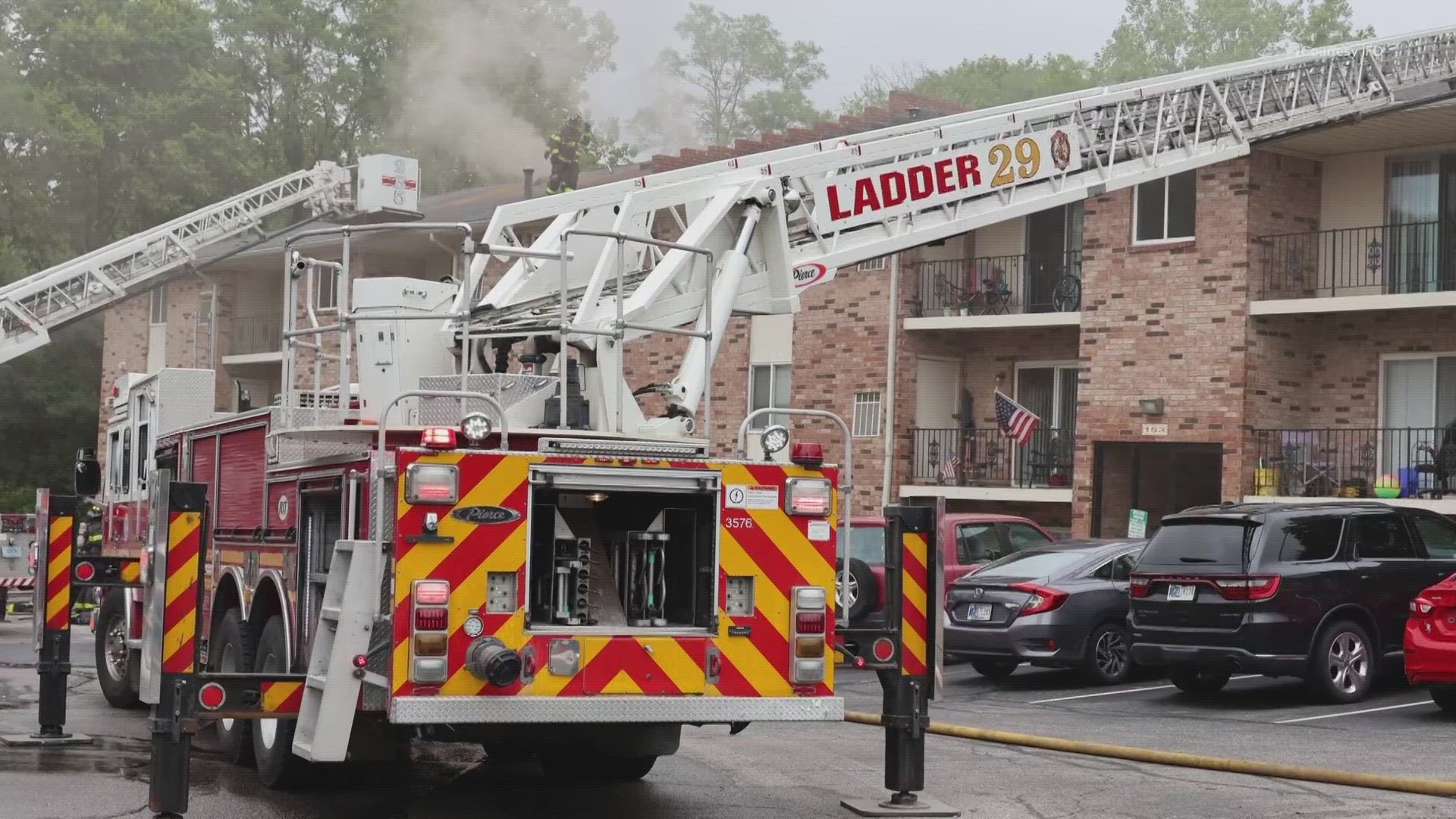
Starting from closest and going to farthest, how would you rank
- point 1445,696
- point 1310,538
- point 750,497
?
1. point 750,497
2. point 1445,696
3. point 1310,538

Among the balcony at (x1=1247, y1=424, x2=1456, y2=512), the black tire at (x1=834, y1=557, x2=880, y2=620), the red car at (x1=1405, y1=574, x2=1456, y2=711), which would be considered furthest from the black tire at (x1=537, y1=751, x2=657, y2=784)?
the balcony at (x1=1247, y1=424, x2=1456, y2=512)

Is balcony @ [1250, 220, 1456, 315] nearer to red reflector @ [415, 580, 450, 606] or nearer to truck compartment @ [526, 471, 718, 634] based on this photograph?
truck compartment @ [526, 471, 718, 634]

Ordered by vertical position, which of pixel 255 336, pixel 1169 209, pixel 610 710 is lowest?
pixel 610 710

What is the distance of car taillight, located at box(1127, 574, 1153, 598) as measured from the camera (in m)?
15.3

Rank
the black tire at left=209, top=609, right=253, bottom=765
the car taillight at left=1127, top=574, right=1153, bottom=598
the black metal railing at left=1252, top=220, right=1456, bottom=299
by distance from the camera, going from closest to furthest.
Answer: the black tire at left=209, top=609, right=253, bottom=765 → the car taillight at left=1127, top=574, right=1153, bottom=598 → the black metal railing at left=1252, top=220, right=1456, bottom=299

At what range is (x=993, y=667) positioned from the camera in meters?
17.6

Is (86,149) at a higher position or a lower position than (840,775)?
higher

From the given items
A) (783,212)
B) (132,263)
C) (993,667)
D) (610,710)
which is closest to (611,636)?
(610,710)

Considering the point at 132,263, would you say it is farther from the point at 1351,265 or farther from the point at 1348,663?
the point at 1348,663

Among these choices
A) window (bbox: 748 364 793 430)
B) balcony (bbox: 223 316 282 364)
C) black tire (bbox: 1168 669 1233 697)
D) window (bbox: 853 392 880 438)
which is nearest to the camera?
black tire (bbox: 1168 669 1233 697)

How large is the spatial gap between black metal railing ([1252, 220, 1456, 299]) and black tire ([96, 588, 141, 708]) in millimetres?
15325

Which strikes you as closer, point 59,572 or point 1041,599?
point 59,572

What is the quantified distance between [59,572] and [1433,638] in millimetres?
9458

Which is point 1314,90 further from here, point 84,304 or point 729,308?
point 84,304
